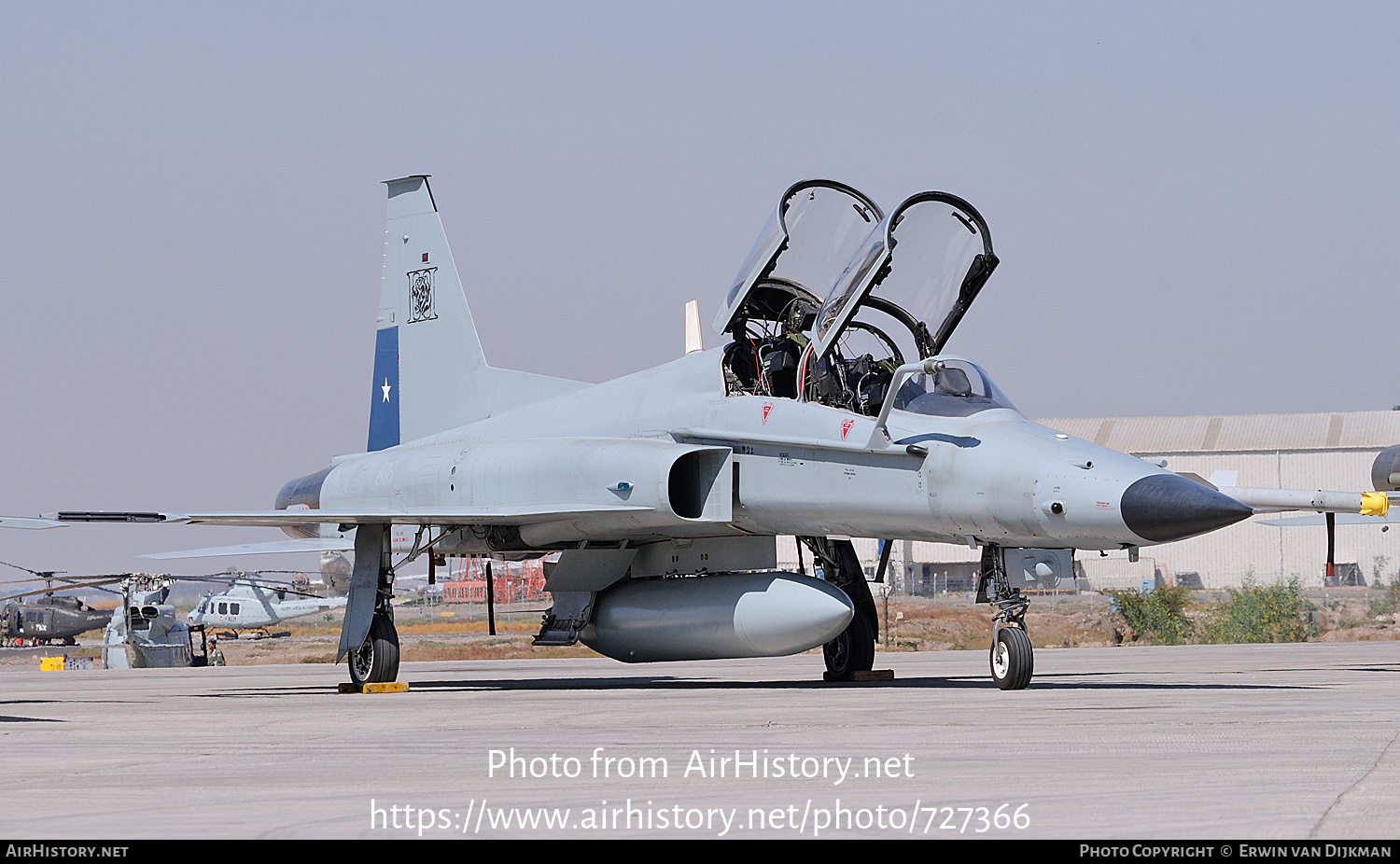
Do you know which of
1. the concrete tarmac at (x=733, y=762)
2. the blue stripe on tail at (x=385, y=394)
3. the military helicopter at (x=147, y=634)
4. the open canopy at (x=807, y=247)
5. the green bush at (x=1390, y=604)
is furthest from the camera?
the green bush at (x=1390, y=604)

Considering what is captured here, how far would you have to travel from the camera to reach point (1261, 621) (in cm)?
3145

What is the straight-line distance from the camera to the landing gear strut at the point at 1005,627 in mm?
12422

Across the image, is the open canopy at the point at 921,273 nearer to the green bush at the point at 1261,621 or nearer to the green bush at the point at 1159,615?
the green bush at the point at 1159,615

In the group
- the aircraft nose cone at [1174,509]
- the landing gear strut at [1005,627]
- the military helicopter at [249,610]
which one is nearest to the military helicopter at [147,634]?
the landing gear strut at [1005,627]

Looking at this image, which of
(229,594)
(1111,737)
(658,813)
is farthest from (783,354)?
(229,594)

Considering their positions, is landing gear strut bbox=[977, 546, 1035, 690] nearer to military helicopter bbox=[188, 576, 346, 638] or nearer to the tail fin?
the tail fin

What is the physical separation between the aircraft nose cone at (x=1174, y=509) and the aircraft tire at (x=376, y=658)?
741 cm

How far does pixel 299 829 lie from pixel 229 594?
5890cm

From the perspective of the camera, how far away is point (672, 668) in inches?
803

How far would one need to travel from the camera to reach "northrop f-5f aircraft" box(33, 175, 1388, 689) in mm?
12297

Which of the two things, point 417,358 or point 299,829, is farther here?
point 417,358

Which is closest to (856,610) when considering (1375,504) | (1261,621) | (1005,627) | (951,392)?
(1005,627)

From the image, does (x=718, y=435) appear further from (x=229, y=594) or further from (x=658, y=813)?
(x=229, y=594)

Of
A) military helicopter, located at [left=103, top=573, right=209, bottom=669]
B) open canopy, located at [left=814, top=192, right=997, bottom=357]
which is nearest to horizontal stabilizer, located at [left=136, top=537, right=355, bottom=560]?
open canopy, located at [left=814, top=192, right=997, bottom=357]
